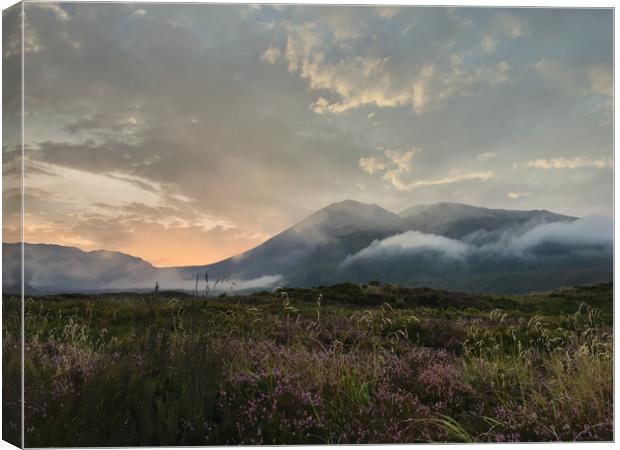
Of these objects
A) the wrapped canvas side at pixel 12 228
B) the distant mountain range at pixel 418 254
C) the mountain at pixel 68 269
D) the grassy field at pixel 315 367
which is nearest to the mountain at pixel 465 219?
the distant mountain range at pixel 418 254

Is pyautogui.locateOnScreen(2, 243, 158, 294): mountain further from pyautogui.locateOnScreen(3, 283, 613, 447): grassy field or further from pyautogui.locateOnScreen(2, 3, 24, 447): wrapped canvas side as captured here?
pyautogui.locateOnScreen(3, 283, 613, 447): grassy field

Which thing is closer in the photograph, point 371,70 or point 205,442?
point 205,442

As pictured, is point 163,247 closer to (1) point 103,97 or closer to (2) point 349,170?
(1) point 103,97

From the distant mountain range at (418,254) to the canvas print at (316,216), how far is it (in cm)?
Answer: 2

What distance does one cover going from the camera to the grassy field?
234 inches

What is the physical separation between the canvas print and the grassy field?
0.9 inches

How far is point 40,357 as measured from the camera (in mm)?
6195

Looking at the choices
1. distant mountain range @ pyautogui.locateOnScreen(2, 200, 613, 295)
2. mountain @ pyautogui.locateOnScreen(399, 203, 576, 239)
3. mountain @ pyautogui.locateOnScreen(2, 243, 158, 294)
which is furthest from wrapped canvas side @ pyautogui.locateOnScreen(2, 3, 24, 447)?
mountain @ pyautogui.locateOnScreen(399, 203, 576, 239)

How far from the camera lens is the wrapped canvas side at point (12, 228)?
237 inches

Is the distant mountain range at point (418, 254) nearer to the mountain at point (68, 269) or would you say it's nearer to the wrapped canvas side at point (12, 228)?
the mountain at point (68, 269)

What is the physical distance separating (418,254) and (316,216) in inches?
43.3

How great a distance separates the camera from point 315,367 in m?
6.34

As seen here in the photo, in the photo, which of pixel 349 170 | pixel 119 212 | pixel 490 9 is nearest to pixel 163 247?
pixel 119 212

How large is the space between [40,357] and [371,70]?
4.07 meters
